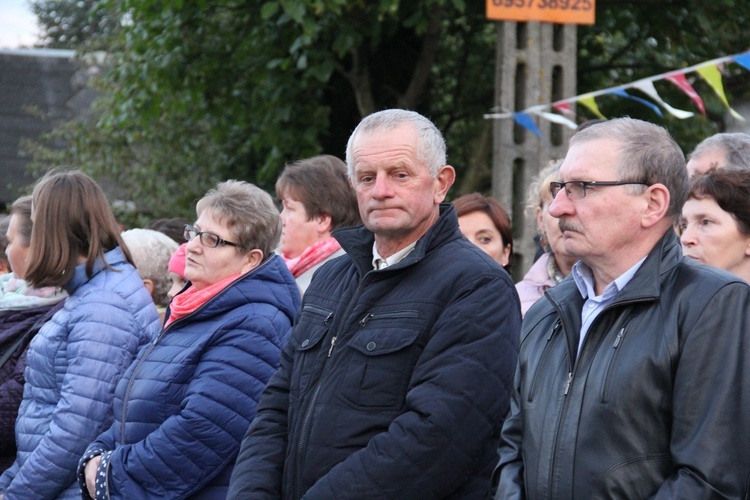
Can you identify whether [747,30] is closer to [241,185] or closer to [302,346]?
[241,185]

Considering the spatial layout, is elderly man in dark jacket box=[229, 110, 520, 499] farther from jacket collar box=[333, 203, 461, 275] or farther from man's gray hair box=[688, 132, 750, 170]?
man's gray hair box=[688, 132, 750, 170]

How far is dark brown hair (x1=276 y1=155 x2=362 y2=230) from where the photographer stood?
4520 mm

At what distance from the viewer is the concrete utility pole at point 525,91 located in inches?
317

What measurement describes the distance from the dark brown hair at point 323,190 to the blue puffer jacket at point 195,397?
2.72 ft

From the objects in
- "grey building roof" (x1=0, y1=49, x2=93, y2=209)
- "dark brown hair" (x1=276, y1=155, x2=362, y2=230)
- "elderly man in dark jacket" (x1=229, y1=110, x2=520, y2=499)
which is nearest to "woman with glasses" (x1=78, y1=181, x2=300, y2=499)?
"elderly man in dark jacket" (x1=229, y1=110, x2=520, y2=499)

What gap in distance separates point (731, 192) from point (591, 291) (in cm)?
105

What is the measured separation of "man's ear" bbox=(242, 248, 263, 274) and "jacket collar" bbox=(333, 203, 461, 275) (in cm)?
76

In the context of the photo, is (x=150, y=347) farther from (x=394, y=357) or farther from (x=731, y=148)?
(x=731, y=148)

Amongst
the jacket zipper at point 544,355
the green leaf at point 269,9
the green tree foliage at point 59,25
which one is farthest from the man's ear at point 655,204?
the green tree foliage at point 59,25

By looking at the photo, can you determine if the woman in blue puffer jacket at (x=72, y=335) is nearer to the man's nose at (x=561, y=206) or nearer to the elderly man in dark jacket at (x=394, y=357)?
the elderly man in dark jacket at (x=394, y=357)

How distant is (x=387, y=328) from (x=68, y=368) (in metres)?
1.63

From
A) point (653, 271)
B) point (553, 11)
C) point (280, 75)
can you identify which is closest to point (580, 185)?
point (653, 271)

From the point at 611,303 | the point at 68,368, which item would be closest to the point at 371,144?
the point at 611,303

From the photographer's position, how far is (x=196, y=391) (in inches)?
138
